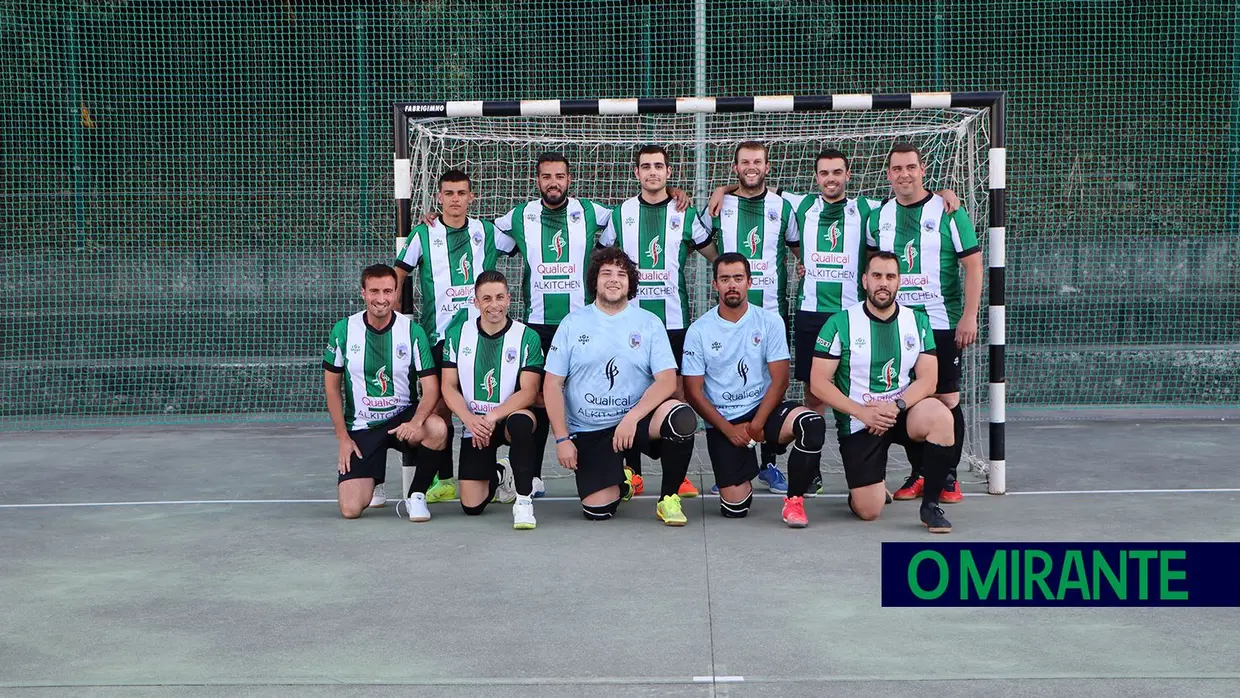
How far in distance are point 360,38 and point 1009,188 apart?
576 centimetres

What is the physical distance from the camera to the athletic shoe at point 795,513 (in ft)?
16.4

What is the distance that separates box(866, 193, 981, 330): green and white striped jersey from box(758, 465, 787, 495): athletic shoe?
3.28 feet

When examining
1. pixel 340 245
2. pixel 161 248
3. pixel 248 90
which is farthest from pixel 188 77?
pixel 340 245

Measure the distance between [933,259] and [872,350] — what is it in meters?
0.81

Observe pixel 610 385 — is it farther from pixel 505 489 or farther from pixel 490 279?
pixel 505 489

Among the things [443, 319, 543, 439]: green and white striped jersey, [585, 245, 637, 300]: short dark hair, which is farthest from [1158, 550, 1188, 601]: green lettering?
[443, 319, 543, 439]: green and white striped jersey

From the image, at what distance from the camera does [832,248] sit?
5891 millimetres

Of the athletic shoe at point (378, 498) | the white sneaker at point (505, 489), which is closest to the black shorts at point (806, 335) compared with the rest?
the white sneaker at point (505, 489)

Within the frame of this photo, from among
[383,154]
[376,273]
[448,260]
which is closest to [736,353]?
[448,260]

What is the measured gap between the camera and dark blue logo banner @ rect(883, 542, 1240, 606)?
3.92 m

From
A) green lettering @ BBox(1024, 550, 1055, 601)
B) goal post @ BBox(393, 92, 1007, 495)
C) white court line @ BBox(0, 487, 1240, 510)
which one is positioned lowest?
green lettering @ BBox(1024, 550, 1055, 601)

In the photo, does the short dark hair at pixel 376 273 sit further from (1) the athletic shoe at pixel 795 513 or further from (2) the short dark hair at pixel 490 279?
(1) the athletic shoe at pixel 795 513

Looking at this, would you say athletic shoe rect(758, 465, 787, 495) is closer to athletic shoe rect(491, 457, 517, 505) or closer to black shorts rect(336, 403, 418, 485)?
athletic shoe rect(491, 457, 517, 505)

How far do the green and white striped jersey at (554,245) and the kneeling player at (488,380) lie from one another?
0.66m
